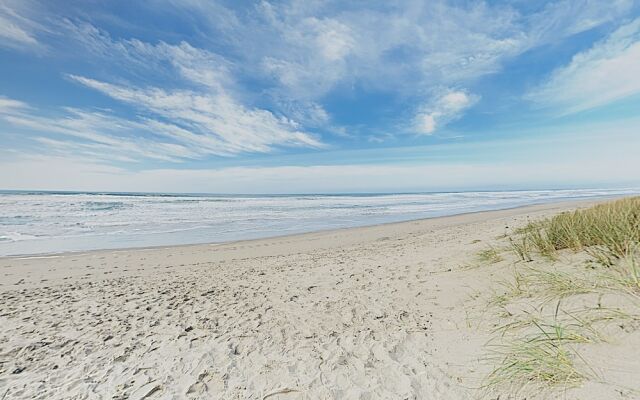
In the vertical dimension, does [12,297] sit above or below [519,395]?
below

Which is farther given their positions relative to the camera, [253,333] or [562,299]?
[253,333]

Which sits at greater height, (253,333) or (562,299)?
(562,299)

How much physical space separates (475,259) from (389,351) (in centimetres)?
363

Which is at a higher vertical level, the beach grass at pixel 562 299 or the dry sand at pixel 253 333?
the beach grass at pixel 562 299

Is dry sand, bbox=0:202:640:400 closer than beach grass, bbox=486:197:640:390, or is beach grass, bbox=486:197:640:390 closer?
beach grass, bbox=486:197:640:390

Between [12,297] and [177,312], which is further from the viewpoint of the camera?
[12,297]

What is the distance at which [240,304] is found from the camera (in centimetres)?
482

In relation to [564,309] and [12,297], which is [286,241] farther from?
[564,309]

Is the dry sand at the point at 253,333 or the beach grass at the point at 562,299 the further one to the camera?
the dry sand at the point at 253,333

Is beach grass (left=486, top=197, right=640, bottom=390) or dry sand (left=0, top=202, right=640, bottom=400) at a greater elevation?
beach grass (left=486, top=197, right=640, bottom=390)

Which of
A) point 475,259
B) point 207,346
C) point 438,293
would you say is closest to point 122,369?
point 207,346

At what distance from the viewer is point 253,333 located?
3.80 m

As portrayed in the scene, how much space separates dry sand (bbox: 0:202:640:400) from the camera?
2.73 metres

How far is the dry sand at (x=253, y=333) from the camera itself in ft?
8.97
